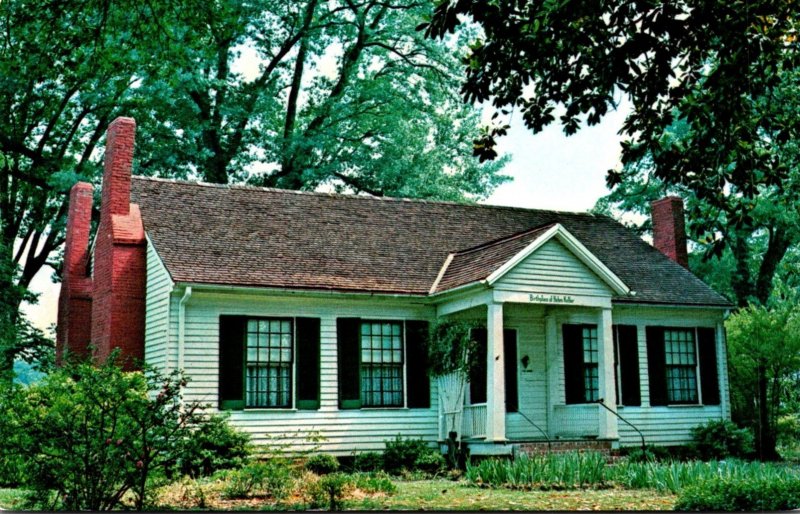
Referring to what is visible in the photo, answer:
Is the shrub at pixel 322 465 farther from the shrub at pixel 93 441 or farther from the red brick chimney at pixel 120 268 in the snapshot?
the shrub at pixel 93 441

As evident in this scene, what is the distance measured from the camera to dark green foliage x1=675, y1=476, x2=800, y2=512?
39.0 ft

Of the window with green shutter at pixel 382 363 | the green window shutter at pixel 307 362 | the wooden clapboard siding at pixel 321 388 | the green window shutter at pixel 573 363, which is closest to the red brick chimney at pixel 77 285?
the wooden clapboard siding at pixel 321 388

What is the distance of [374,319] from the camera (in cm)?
2031

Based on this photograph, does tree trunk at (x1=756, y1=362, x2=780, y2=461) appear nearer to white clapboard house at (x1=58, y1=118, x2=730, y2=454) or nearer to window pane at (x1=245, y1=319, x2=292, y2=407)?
white clapboard house at (x1=58, y1=118, x2=730, y2=454)

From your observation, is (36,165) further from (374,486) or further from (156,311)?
(374,486)

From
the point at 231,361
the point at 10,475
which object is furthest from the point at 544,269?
the point at 10,475

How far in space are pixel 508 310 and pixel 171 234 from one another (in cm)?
759

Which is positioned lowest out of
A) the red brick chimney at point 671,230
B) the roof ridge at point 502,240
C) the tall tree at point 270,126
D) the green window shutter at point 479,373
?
the green window shutter at point 479,373

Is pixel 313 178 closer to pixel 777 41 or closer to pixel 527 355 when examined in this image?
pixel 527 355

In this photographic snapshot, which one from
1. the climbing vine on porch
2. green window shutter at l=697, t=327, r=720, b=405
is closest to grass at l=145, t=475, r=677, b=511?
the climbing vine on porch

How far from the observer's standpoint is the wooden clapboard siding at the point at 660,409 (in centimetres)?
2225

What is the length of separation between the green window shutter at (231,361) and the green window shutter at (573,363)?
7.52 meters

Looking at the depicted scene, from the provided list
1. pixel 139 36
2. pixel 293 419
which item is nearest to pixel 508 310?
pixel 293 419

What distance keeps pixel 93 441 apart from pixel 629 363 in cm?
1483
